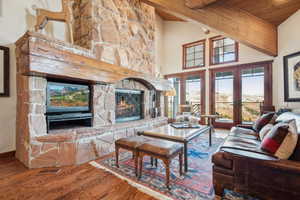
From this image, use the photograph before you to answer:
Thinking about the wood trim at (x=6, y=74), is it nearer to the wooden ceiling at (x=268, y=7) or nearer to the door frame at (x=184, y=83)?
the wooden ceiling at (x=268, y=7)

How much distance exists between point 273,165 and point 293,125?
0.52 m

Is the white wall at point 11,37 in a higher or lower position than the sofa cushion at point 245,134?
higher

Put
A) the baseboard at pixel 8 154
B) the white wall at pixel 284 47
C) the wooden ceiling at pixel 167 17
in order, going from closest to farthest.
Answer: the baseboard at pixel 8 154, the white wall at pixel 284 47, the wooden ceiling at pixel 167 17

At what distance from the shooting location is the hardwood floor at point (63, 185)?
1544mm

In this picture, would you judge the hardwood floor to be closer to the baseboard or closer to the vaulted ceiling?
the baseboard

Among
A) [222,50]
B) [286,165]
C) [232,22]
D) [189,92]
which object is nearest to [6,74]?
[286,165]

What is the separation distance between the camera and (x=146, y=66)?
422 centimetres

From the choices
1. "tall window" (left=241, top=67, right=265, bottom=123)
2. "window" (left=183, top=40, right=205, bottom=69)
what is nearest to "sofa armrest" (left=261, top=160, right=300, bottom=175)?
"tall window" (left=241, top=67, right=265, bottom=123)

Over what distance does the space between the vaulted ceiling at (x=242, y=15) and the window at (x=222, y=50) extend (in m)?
1.17

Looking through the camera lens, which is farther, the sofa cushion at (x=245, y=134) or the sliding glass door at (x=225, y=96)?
the sliding glass door at (x=225, y=96)

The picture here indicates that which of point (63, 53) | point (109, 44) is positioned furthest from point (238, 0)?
point (63, 53)

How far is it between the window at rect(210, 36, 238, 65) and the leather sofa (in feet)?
14.5

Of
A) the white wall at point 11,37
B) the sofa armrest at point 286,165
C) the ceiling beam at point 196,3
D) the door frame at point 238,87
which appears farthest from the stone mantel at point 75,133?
the door frame at point 238,87

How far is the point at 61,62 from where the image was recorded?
219cm
